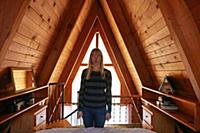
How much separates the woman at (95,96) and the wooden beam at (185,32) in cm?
99

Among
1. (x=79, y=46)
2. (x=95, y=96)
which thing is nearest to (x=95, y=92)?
(x=95, y=96)

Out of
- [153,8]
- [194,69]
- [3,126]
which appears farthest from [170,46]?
[3,126]

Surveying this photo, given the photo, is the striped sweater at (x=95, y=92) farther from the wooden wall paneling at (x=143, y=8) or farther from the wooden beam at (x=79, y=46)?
the wooden beam at (x=79, y=46)


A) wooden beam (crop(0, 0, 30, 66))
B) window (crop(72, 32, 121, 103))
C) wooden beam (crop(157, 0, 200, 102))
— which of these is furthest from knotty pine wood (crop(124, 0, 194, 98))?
window (crop(72, 32, 121, 103))

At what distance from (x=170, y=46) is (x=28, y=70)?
7.34ft

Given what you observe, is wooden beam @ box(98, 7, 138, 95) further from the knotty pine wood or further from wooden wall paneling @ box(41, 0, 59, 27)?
wooden wall paneling @ box(41, 0, 59, 27)

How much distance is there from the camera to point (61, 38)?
3924 mm

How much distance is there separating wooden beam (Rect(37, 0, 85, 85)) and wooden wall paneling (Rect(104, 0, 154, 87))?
1.93ft

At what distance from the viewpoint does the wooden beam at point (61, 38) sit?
3.75 metres

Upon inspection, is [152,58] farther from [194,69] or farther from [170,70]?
[194,69]

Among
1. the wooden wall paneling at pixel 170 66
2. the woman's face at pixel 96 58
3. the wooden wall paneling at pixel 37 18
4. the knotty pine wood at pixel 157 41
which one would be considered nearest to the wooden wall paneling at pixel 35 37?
the wooden wall paneling at pixel 37 18

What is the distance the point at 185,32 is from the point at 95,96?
4.05ft

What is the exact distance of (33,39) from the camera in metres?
3.14

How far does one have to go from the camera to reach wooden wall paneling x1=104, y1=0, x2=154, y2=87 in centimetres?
386
